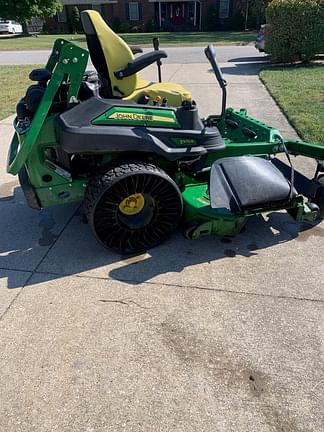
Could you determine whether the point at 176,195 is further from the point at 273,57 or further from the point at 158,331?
the point at 273,57

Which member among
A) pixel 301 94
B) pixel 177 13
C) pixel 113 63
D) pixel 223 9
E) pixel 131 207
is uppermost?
pixel 113 63

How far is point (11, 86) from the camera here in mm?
9148

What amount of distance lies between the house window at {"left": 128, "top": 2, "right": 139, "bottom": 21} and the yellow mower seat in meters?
35.3

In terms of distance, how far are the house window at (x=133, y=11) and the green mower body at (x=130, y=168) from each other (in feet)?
118

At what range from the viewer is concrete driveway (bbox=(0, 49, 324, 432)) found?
1809mm

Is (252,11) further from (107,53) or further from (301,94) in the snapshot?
(107,53)

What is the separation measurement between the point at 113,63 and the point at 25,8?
28.8 metres

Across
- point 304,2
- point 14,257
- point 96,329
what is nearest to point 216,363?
point 96,329

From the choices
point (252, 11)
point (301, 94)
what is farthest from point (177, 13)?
point (301, 94)

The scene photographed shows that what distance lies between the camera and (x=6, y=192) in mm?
3961

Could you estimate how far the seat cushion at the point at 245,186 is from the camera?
8.92 ft

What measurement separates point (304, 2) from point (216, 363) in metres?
11.2

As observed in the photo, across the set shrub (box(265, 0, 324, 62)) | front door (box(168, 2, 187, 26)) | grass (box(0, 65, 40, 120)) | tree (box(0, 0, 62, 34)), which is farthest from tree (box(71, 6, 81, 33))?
shrub (box(265, 0, 324, 62))

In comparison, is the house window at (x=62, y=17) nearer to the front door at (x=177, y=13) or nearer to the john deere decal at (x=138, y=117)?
the front door at (x=177, y=13)
